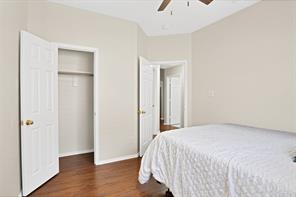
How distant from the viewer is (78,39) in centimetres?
266

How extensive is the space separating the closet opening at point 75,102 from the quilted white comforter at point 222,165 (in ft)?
6.44

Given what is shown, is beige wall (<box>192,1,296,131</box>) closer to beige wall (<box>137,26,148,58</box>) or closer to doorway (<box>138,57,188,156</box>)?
doorway (<box>138,57,188,156</box>)

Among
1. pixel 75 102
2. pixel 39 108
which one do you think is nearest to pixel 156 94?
pixel 75 102

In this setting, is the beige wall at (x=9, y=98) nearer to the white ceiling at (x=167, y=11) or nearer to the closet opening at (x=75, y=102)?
the white ceiling at (x=167, y=11)

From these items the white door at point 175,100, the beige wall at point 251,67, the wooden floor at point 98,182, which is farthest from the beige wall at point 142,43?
the white door at point 175,100

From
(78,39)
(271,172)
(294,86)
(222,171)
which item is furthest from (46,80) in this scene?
(294,86)

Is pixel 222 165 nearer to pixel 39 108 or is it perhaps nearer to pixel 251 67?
pixel 251 67

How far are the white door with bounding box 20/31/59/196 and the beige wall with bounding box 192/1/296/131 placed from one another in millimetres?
2794

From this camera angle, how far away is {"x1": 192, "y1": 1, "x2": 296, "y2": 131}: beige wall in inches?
84.1

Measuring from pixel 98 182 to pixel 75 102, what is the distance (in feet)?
5.76

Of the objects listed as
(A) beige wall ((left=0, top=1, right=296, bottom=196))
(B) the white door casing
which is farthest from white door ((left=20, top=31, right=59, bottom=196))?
(B) the white door casing

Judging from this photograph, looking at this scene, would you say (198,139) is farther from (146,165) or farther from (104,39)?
(104,39)

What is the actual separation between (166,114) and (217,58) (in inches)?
157

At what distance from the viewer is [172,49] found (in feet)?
12.1
